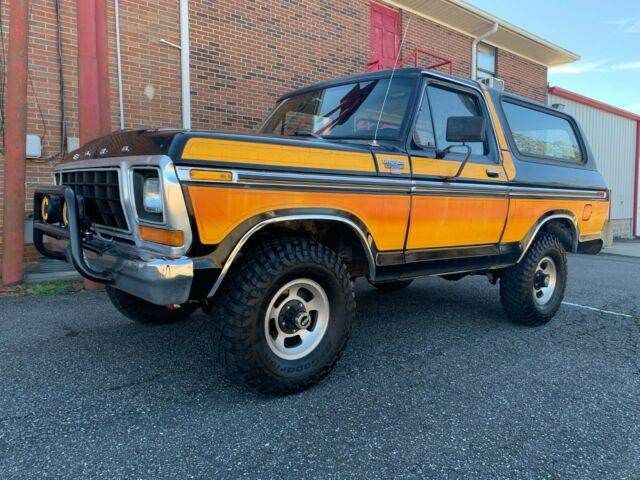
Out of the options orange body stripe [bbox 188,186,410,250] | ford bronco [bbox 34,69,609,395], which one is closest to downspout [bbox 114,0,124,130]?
ford bronco [bbox 34,69,609,395]

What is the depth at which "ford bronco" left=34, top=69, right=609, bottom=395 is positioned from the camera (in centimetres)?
234

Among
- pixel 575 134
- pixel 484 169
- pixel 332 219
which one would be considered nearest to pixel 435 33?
pixel 575 134

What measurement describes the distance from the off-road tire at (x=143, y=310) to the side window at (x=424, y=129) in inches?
78.2

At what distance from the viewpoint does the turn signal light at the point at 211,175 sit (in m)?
2.27

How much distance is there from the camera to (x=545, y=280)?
436 cm

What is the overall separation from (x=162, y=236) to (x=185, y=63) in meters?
5.38

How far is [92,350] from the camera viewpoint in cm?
339

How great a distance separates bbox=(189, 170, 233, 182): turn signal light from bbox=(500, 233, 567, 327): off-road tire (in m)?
2.81

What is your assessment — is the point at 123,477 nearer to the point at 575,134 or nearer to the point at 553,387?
the point at 553,387

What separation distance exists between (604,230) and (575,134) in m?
1.08

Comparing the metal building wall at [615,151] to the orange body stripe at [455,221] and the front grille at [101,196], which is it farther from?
the front grille at [101,196]

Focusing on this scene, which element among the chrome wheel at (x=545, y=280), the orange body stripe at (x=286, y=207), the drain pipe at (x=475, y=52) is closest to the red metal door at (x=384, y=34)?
the drain pipe at (x=475, y=52)

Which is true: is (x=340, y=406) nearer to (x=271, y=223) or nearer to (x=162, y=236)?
(x=271, y=223)

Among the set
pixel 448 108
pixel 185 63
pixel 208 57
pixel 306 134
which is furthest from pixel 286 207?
pixel 208 57
